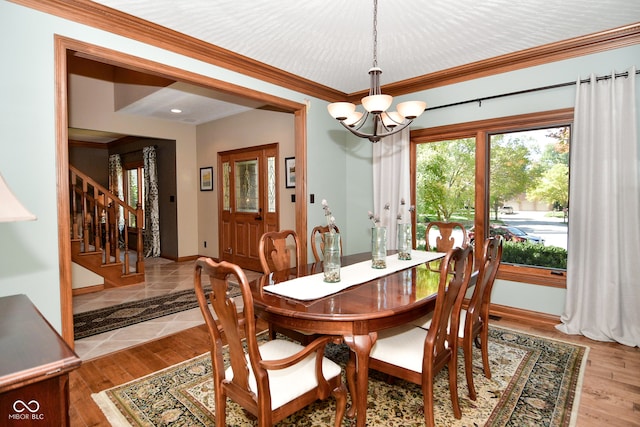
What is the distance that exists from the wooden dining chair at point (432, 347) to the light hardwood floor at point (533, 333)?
871 millimetres

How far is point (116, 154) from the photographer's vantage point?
325 inches

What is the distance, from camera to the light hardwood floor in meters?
1.96

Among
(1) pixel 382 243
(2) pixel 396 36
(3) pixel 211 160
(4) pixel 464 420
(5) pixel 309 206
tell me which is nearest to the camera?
(4) pixel 464 420

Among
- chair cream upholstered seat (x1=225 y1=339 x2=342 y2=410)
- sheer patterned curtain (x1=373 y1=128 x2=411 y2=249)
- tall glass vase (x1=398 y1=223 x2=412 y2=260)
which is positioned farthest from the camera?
sheer patterned curtain (x1=373 y1=128 x2=411 y2=249)

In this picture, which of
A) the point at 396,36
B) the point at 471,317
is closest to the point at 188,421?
the point at 471,317

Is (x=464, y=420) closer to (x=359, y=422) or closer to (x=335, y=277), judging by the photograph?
(x=359, y=422)

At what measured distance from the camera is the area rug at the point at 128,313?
3322 millimetres

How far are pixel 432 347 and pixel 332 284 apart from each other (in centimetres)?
64

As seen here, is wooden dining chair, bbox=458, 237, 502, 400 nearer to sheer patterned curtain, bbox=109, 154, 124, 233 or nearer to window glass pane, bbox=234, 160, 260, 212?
window glass pane, bbox=234, 160, 260, 212

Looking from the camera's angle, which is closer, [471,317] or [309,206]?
[471,317]

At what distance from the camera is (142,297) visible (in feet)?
14.2

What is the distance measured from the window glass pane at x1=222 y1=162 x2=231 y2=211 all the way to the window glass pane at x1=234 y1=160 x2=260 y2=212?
21 centimetres

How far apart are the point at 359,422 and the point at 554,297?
266 cm

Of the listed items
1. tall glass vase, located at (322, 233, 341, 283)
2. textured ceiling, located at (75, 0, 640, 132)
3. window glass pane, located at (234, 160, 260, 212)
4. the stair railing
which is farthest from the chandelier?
the stair railing
